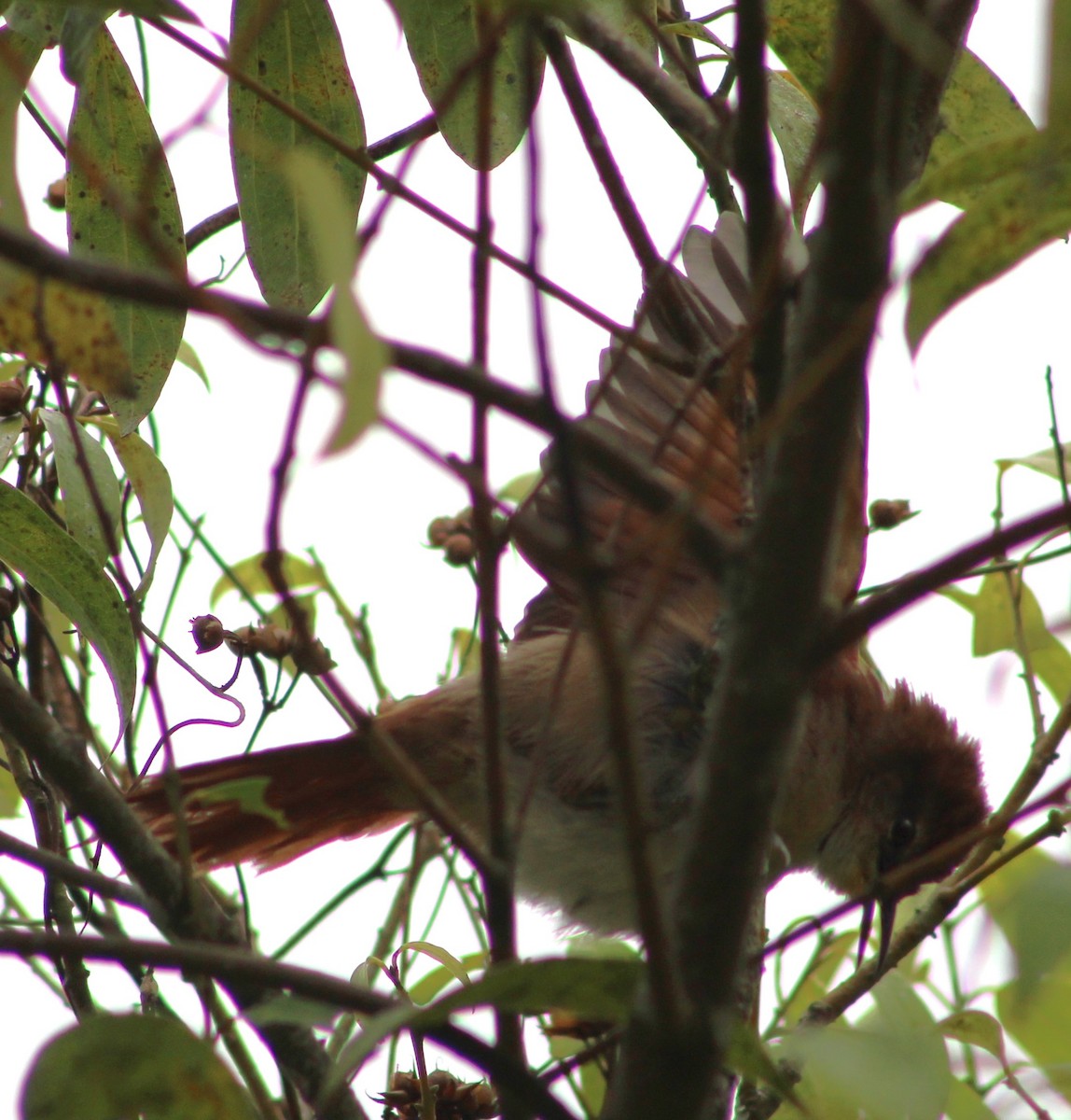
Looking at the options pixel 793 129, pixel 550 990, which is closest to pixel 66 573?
pixel 550 990

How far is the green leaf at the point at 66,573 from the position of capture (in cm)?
159

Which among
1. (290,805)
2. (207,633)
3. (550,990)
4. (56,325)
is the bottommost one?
(550,990)

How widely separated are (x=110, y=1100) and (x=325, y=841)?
5.74 ft

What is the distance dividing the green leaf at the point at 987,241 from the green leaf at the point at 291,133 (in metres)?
0.85

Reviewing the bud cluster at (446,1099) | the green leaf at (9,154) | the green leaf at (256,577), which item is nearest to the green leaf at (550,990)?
the green leaf at (9,154)

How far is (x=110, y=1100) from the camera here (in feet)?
3.27

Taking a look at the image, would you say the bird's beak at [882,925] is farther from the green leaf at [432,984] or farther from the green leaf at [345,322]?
the green leaf at [345,322]

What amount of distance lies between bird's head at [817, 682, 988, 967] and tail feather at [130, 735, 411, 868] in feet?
3.01

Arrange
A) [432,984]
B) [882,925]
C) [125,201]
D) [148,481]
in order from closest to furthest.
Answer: [125,201]
[148,481]
[882,925]
[432,984]

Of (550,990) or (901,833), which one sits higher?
→ (901,833)

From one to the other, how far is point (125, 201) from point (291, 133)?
251mm

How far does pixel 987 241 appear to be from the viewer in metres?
0.93

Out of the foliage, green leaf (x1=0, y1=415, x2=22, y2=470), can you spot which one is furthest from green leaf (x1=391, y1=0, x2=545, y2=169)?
green leaf (x1=0, y1=415, x2=22, y2=470)

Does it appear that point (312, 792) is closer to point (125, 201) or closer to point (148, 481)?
point (148, 481)
